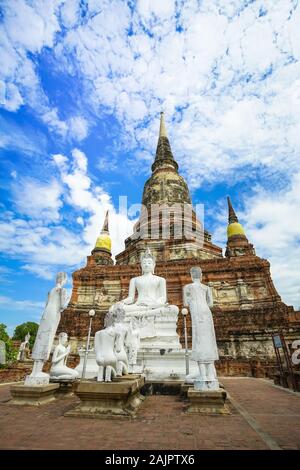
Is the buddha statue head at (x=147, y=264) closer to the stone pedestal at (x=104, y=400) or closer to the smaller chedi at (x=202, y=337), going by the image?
the smaller chedi at (x=202, y=337)

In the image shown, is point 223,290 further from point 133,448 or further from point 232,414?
point 133,448

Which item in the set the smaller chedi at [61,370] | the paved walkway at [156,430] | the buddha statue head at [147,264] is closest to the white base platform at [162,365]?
the smaller chedi at [61,370]

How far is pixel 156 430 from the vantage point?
392 cm

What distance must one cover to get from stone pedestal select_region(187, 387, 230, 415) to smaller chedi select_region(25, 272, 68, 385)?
351cm

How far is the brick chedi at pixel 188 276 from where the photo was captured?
1680 centimetres

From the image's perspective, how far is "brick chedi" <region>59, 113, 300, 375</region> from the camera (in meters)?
16.8

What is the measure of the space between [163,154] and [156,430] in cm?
3705

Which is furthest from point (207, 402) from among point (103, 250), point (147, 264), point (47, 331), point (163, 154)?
point (163, 154)

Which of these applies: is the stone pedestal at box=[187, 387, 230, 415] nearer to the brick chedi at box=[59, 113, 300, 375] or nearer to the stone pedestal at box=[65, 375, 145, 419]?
the stone pedestal at box=[65, 375, 145, 419]

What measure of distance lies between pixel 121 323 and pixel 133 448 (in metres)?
2.57

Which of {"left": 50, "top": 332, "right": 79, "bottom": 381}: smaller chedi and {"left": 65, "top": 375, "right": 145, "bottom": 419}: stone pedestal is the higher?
{"left": 50, "top": 332, "right": 79, "bottom": 381}: smaller chedi

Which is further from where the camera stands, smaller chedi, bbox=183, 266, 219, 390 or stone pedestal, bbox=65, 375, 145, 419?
smaller chedi, bbox=183, 266, 219, 390

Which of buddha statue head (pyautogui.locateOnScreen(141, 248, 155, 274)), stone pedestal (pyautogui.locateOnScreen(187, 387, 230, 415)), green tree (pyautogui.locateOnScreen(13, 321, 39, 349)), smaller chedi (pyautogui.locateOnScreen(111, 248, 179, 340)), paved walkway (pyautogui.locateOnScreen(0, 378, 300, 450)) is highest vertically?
green tree (pyautogui.locateOnScreen(13, 321, 39, 349))

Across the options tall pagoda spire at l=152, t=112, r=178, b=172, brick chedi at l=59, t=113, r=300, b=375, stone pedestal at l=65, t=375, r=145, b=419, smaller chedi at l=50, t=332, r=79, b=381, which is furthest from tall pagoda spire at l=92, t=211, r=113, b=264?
stone pedestal at l=65, t=375, r=145, b=419
